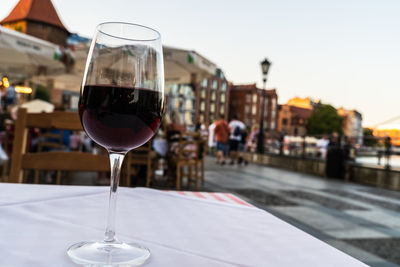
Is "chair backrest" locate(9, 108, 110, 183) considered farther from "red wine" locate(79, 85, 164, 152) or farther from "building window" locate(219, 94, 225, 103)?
"building window" locate(219, 94, 225, 103)

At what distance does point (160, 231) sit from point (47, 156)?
3.51ft

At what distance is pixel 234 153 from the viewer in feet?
43.2

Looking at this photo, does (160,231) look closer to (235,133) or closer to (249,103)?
(235,133)

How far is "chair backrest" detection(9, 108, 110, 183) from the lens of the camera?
4.95 ft

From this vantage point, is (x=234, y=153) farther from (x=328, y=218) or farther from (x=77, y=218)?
(x=77, y=218)

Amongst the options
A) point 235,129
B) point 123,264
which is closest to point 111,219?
point 123,264

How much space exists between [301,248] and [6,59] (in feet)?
27.1

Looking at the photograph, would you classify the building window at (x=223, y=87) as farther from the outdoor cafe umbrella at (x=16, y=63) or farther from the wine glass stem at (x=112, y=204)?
the wine glass stem at (x=112, y=204)

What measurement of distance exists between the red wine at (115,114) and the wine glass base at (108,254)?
0.15 metres

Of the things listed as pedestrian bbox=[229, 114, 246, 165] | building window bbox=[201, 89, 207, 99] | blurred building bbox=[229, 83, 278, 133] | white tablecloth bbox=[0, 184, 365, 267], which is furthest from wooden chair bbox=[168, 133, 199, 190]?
blurred building bbox=[229, 83, 278, 133]

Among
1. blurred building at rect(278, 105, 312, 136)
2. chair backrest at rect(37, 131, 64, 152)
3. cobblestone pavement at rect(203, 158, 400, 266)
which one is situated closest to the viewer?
cobblestone pavement at rect(203, 158, 400, 266)

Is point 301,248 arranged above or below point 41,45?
below

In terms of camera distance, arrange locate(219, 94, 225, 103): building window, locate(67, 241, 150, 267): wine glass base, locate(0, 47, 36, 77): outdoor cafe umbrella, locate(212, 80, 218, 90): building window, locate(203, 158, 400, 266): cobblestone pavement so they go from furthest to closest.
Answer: locate(219, 94, 225, 103): building window
locate(212, 80, 218, 90): building window
locate(0, 47, 36, 77): outdoor cafe umbrella
locate(203, 158, 400, 266): cobblestone pavement
locate(67, 241, 150, 267): wine glass base

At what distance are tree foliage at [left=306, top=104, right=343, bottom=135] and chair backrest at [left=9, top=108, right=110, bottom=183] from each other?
207 ft
